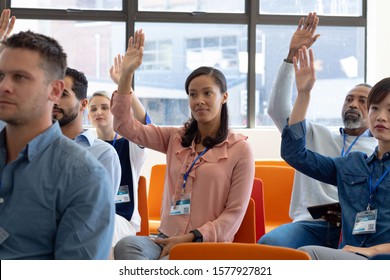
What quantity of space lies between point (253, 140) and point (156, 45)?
1.57 metres

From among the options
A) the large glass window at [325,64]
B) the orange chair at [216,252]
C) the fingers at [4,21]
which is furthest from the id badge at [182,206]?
the large glass window at [325,64]

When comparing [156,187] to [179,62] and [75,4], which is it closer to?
[179,62]

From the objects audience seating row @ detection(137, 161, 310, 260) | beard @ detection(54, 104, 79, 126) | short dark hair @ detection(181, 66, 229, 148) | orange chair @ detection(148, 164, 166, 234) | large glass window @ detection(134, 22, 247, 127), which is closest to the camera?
audience seating row @ detection(137, 161, 310, 260)

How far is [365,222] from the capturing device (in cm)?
270

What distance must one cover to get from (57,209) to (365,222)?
5.03ft

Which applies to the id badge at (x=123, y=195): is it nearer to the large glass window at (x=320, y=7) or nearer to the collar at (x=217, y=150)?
the collar at (x=217, y=150)

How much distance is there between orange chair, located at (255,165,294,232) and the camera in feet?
13.3

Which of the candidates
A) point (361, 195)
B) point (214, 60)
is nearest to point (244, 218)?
point (361, 195)

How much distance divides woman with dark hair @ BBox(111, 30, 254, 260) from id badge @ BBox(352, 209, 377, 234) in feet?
1.89

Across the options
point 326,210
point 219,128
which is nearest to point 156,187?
point 219,128

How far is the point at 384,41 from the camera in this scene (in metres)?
6.72

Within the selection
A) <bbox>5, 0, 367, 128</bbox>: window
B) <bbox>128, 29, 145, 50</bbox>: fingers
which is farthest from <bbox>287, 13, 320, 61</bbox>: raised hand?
<bbox>5, 0, 367, 128</bbox>: window

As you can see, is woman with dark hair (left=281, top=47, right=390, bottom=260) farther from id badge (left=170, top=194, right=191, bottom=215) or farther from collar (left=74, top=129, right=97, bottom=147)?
collar (left=74, top=129, right=97, bottom=147)

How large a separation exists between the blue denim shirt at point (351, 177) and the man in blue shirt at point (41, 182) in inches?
53.1
